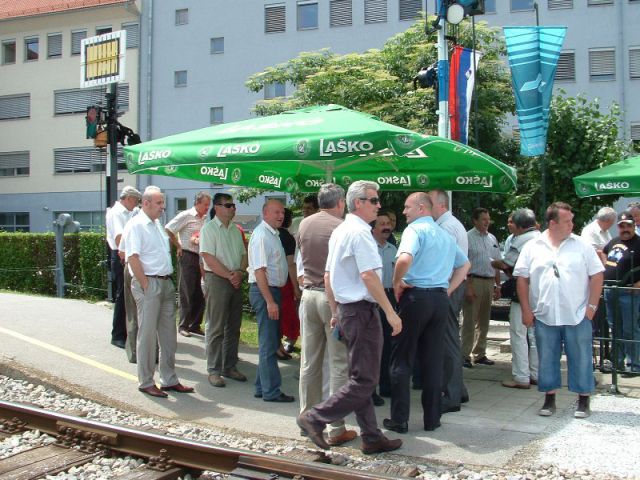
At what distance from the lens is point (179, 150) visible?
732cm

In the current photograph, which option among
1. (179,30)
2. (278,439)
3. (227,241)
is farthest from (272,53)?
(278,439)

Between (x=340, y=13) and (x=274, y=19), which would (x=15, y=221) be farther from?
(x=340, y=13)

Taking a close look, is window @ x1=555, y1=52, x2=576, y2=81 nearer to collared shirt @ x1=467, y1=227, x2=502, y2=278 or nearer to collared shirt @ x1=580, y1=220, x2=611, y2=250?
collared shirt @ x1=580, y1=220, x2=611, y2=250

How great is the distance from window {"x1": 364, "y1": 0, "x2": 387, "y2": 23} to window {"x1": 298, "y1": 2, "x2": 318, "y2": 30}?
2.37m

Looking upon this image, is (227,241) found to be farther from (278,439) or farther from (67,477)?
(67,477)

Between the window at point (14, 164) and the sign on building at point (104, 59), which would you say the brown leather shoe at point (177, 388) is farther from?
the window at point (14, 164)

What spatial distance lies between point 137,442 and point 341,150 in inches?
114

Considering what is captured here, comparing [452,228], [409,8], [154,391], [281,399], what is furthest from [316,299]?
[409,8]

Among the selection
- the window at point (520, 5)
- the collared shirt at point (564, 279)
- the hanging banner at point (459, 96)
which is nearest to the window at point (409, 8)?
the window at point (520, 5)

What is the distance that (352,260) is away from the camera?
5621 mm

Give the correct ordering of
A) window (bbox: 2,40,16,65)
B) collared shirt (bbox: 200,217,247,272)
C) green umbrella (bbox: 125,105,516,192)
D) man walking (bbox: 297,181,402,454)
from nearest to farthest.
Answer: man walking (bbox: 297,181,402,454) < green umbrella (bbox: 125,105,516,192) < collared shirt (bbox: 200,217,247,272) < window (bbox: 2,40,16,65)

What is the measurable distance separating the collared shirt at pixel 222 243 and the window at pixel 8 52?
119 ft

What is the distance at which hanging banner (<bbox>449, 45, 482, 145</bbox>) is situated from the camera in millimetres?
9703

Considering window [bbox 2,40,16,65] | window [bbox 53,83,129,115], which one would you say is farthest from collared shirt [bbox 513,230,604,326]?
window [bbox 2,40,16,65]
